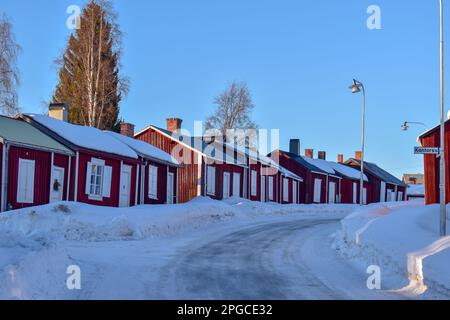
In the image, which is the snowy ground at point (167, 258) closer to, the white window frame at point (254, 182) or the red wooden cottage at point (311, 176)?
the white window frame at point (254, 182)

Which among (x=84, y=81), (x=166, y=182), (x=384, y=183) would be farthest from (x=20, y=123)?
(x=384, y=183)

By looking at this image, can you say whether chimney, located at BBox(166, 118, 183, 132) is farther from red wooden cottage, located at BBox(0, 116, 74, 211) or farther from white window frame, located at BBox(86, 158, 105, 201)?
red wooden cottage, located at BBox(0, 116, 74, 211)

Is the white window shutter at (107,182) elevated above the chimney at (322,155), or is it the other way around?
the chimney at (322,155)

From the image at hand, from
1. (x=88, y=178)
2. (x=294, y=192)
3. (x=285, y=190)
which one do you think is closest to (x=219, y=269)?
(x=88, y=178)

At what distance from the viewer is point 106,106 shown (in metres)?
39.4

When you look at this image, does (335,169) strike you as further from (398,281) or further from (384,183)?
(398,281)

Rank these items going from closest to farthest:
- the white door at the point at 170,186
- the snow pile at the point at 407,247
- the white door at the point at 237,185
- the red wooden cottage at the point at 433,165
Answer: the snow pile at the point at 407,247 < the red wooden cottage at the point at 433,165 < the white door at the point at 170,186 < the white door at the point at 237,185

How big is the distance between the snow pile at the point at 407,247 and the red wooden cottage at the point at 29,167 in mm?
11251

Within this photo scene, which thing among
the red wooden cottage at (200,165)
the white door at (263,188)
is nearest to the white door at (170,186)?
the red wooden cottage at (200,165)

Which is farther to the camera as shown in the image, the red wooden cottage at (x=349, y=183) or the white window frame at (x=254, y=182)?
the red wooden cottage at (x=349, y=183)

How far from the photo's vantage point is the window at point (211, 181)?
33.8 metres

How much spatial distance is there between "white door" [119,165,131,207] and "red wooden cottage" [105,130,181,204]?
37.3 inches

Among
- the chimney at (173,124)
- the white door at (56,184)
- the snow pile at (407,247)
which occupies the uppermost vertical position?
the chimney at (173,124)
